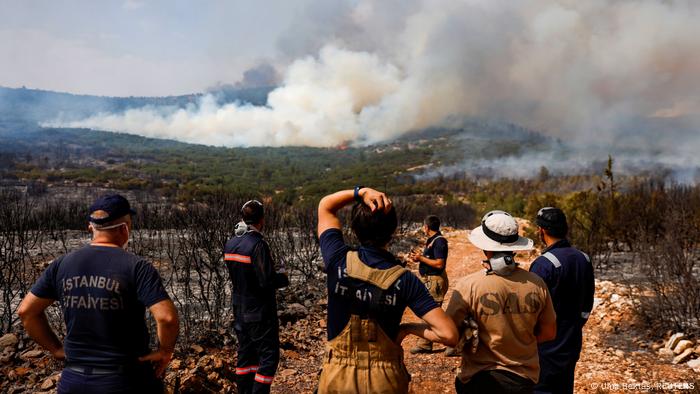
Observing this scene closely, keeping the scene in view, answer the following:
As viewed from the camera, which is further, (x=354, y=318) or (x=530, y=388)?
(x=530, y=388)

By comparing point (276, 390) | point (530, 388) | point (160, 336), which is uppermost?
point (160, 336)

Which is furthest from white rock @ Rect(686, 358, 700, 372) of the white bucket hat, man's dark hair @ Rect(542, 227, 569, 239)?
the white bucket hat

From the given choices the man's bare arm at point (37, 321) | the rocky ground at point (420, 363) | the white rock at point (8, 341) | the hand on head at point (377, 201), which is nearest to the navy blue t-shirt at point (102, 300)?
the man's bare arm at point (37, 321)

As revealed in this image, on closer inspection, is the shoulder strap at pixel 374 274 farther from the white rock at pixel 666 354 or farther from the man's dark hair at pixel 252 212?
the white rock at pixel 666 354

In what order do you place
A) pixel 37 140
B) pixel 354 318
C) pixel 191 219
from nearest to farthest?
pixel 354 318 < pixel 191 219 < pixel 37 140

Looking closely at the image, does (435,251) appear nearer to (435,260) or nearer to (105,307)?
(435,260)

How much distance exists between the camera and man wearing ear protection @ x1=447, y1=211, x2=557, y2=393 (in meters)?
2.18

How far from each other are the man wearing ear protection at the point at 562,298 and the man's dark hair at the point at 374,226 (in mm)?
1554

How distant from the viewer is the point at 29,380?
483 cm

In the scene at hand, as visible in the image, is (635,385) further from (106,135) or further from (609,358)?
(106,135)

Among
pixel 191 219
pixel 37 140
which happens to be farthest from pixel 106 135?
pixel 191 219

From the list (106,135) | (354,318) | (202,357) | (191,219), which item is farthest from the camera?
(106,135)

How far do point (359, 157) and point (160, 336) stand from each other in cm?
14789

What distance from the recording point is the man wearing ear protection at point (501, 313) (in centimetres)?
218
